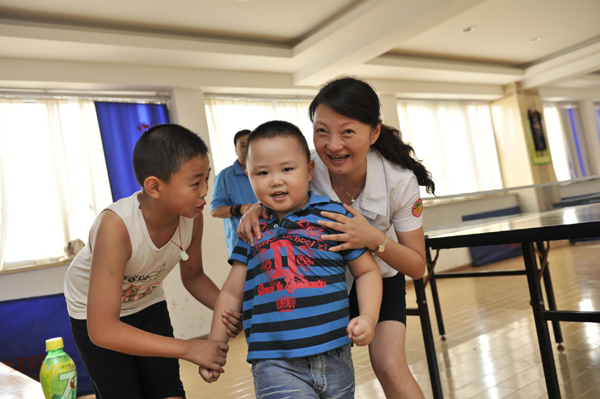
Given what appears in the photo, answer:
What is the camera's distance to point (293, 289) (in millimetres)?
1390

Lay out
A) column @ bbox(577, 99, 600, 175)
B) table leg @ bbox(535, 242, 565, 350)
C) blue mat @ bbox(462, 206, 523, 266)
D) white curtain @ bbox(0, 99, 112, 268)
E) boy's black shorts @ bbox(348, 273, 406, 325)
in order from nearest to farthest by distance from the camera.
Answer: boy's black shorts @ bbox(348, 273, 406, 325) → table leg @ bbox(535, 242, 565, 350) → white curtain @ bbox(0, 99, 112, 268) → blue mat @ bbox(462, 206, 523, 266) → column @ bbox(577, 99, 600, 175)

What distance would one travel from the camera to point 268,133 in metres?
1.53

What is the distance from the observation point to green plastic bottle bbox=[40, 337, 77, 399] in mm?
1557

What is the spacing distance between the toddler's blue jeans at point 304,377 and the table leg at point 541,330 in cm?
149

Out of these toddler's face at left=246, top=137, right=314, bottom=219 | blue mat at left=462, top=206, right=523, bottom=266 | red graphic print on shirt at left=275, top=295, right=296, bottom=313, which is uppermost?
toddler's face at left=246, top=137, right=314, bottom=219

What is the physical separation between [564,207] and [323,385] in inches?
99.2

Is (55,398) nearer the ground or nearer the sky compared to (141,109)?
nearer the ground

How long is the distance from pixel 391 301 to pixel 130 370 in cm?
94

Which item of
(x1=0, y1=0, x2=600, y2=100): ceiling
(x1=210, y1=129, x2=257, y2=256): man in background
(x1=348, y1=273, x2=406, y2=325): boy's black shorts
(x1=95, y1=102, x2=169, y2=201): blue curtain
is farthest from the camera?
(x1=95, y1=102, x2=169, y2=201): blue curtain

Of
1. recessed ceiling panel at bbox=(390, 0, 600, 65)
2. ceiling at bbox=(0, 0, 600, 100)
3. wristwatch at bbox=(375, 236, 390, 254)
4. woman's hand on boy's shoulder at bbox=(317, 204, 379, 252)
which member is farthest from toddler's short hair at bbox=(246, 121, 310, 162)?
recessed ceiling panel at bbox=(390, 0, 600, 65)

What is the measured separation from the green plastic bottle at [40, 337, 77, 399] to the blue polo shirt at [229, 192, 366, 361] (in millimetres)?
614

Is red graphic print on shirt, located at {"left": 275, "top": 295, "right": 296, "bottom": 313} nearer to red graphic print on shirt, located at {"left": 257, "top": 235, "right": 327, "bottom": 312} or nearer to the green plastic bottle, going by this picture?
red graphic print on shirt, located at {"left": 257, "top": 235, "right": 327, "bottom": 312}

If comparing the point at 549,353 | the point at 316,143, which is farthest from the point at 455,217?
the point at 316,143

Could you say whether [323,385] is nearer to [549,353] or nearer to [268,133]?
[268,133]
